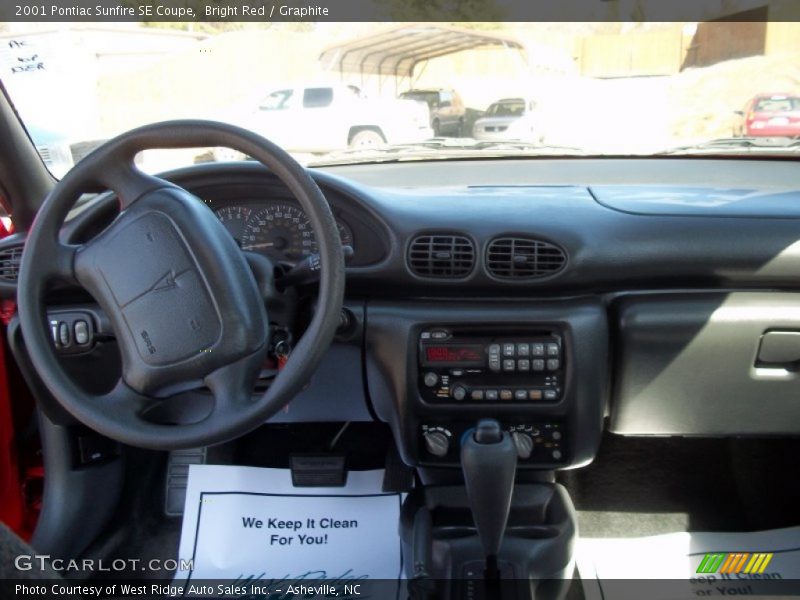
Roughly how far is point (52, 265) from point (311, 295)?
51 cm

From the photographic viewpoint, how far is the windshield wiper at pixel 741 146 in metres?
2.70

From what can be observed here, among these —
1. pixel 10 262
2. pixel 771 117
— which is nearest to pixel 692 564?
pixel 771 117

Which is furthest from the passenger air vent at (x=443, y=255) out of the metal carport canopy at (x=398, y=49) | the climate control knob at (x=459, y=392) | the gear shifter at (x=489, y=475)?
the metal carport canopy at (x=398, y=49)

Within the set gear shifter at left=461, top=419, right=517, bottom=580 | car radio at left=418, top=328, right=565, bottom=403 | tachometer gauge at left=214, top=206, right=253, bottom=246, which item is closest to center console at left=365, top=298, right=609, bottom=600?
car radio at left=418, top=328, right=565, bottom=403

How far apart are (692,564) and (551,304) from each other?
3.10 ft

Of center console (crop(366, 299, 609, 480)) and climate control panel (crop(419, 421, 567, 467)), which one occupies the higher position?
center console (crop(366, 299, 609, 480))

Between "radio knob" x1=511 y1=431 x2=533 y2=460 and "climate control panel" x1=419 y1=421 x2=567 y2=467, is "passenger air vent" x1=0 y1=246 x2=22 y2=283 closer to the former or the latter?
"climate control panel" x1=419 y1=421 x2=567 y2=467

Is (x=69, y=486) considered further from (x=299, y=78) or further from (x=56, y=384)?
(x=299, y=78)

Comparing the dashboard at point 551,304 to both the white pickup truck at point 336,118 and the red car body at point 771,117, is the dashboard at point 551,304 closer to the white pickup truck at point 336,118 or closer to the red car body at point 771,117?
the white pickup truck at point 336,118

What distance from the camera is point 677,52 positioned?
714cm

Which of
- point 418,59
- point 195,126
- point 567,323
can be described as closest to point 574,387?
point 567,323

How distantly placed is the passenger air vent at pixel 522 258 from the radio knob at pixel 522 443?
1.29ft

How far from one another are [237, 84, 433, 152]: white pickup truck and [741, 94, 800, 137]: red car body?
1257 millimetres

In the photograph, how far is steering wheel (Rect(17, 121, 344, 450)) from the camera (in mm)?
1396
